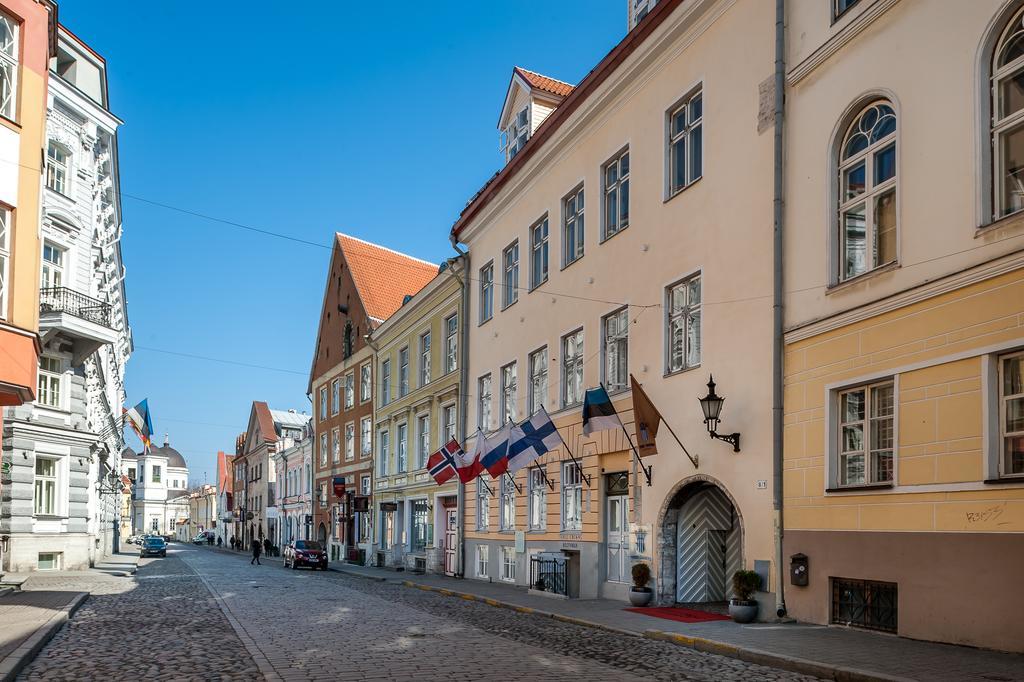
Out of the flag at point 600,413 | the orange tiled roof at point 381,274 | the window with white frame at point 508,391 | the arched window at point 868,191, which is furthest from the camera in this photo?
the orange tiled roof at point 381,274

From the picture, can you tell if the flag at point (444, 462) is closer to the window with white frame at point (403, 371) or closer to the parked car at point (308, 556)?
the window with white frame at point (403, 371)


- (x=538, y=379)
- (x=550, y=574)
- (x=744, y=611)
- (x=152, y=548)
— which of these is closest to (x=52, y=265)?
(x=538, y=379)

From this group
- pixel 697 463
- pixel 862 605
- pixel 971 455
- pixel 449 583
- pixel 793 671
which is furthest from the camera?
pixel 449 583

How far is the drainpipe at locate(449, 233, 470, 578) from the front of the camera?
31.7 meters

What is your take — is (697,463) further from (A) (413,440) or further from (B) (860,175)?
Answer: (A) (413,440)

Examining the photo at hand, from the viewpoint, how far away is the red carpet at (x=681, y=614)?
1662cm

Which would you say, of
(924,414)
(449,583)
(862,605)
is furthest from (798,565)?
(449,583)

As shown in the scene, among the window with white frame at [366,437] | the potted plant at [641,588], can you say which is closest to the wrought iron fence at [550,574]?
the potted plant at [641,588]

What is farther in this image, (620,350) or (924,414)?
(620,350)

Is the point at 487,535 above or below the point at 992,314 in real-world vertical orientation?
below

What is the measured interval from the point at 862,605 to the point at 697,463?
4782mm

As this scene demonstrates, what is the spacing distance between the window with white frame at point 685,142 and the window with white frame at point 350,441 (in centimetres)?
3187

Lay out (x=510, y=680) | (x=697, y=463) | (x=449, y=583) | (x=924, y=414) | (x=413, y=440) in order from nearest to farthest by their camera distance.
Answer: (x=510, y=680)
(x=924, y=414)
(x=697, y=463)
(x=449, y=583)
(x=413, y=440)

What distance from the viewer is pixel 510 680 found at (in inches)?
400
